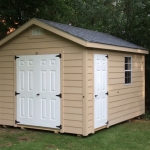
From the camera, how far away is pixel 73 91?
291 inches

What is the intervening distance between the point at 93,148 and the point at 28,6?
7830 mm

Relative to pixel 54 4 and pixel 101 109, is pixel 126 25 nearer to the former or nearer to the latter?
pixel 54 4

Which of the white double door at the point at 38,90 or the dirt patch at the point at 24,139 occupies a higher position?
the white double door at the point at 38,90

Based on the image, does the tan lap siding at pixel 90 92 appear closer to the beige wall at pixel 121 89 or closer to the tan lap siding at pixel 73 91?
the beige wall at pixel 121 89

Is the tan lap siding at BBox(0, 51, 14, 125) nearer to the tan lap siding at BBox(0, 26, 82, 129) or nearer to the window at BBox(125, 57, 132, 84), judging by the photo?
the tan lap siding at BBox(0, 26, 82, 129)

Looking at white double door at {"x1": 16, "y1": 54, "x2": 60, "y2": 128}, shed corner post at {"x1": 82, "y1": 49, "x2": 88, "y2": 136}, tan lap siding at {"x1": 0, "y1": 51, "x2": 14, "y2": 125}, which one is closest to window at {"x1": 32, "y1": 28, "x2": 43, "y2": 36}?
white double door at {"x1": 16, "y1": 54, "x2": 60, "y2": 128}

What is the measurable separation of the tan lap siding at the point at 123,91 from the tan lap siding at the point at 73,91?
1.36 metres

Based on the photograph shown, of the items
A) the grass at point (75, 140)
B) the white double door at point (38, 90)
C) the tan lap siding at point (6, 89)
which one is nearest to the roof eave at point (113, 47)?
the white double door at point (38, 90)

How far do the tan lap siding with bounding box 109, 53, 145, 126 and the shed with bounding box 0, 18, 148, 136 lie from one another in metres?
0.03

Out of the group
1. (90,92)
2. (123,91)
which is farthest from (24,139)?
(123,91)

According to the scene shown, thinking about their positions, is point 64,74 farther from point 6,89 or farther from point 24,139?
point 6,89

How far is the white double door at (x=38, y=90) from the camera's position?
25.1 ft

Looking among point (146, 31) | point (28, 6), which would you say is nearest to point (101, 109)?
point (146, 31)

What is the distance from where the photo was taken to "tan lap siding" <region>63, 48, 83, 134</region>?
23.9 feet
